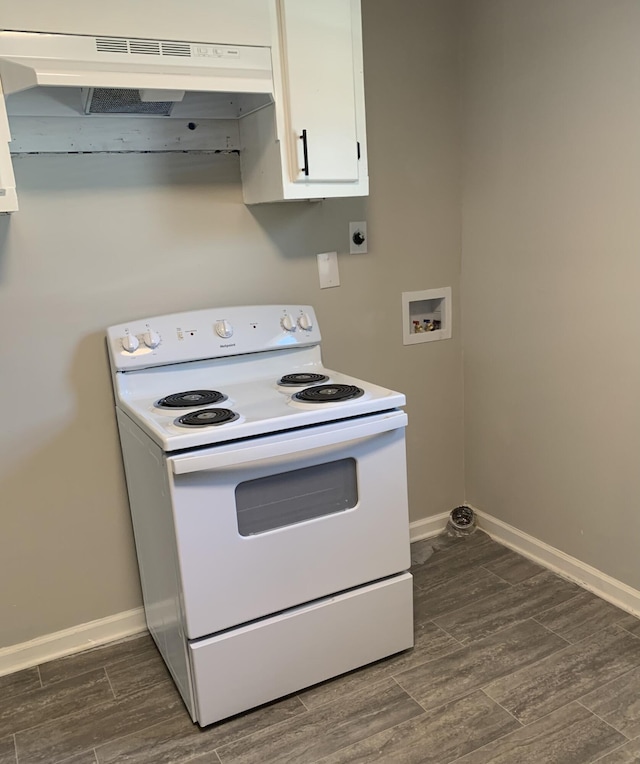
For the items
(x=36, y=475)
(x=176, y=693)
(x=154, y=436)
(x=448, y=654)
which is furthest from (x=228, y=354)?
(x=448, y=654)

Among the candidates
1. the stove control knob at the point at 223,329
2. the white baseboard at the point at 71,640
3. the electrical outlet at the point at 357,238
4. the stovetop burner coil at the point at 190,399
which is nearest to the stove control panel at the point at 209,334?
the stove control knob at the point at 223,329

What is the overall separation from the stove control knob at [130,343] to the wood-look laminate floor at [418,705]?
38.7 inches

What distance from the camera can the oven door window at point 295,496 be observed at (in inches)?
70.2

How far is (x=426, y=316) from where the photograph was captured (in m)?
2.74

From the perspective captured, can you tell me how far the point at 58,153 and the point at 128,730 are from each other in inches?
64.0

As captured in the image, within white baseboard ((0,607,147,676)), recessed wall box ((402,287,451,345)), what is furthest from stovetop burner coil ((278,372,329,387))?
white baseboard ((0,607,147,676))

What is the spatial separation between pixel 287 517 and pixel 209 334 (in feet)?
2.19

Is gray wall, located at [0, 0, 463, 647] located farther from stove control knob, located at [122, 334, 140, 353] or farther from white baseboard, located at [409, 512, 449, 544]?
white baseboard, located at [409, 512, 449, 544]

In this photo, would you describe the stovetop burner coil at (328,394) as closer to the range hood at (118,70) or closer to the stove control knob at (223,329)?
the stove control knob at (223,329)

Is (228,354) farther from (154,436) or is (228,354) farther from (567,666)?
(567,666)

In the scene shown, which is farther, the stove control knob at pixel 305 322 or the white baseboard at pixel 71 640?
the stove control knob at pixel 305 322

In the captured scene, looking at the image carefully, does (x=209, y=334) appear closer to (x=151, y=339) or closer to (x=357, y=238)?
(x=151, y=339)

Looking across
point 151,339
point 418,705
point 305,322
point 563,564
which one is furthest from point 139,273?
point 563,564

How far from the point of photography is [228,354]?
7.21 feet
